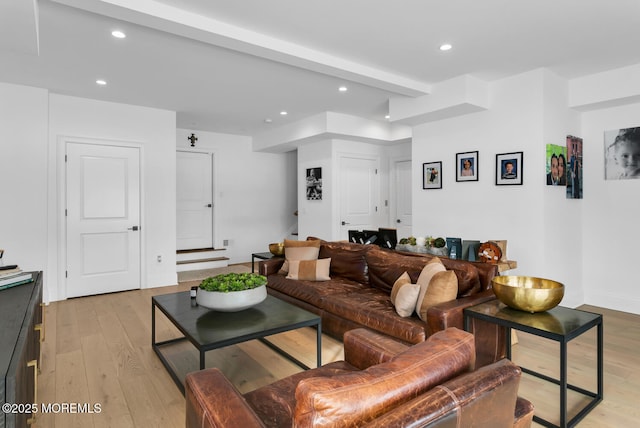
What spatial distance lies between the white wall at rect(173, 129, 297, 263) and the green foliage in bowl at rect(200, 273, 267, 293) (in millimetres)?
4870

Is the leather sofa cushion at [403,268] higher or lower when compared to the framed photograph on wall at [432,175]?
lower

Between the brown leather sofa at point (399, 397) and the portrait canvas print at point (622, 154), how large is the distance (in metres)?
3.92

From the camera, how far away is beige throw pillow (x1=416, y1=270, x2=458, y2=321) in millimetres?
2541

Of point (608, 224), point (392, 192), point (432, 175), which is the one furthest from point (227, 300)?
point (392, 192)

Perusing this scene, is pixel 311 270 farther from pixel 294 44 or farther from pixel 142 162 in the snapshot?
pixel 142 162

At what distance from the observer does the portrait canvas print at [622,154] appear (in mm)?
4020

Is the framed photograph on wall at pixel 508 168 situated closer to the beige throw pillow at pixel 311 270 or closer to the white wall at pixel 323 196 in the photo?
the beige throw pillow at pixel 311 270

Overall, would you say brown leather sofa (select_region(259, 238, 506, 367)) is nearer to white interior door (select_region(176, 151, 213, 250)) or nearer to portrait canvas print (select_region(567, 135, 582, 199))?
portrait canvas print (select_region(567, 135, 582, 199))

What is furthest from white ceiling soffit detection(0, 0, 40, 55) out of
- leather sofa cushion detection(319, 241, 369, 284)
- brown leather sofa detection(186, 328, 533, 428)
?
leather sofa cushion detection(319, 241, 369, 284)

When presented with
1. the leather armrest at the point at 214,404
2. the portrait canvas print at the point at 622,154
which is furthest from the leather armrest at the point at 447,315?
the portrait canvas print at the point at 622,154

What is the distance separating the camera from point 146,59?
11.8 feet

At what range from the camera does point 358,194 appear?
667 cm

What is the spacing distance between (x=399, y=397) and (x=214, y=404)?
0.60m

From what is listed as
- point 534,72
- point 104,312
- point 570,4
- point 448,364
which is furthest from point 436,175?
point 104,312
